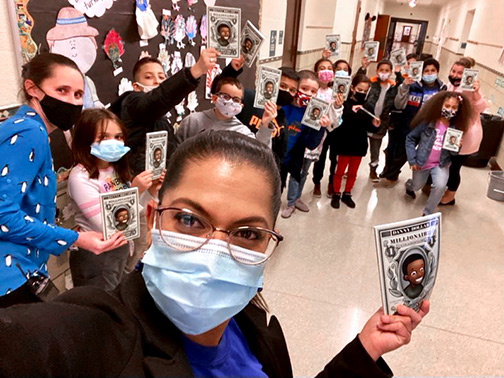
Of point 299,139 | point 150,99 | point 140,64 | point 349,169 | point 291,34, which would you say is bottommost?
point 349,169

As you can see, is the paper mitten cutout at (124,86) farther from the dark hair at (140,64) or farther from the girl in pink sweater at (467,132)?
the girl in pink sweater at (467,132)

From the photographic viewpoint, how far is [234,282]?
0.93 meters

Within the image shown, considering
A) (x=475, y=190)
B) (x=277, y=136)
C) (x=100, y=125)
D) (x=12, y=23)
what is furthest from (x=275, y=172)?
(x=475, y=190)

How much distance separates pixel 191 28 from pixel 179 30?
23 cm

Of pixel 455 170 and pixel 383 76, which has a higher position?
pixel 383 76

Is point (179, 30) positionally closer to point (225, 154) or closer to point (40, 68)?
point (40, 68)

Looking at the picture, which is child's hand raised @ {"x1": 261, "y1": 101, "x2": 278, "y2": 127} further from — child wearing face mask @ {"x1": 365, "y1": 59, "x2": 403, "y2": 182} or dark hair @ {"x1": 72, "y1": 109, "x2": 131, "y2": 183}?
child wearing face mask @ {"x1": 365, "y1": 59, "x2": 403, "y2": 182}

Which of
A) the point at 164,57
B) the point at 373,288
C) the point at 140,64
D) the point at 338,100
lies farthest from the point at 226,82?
the point at 373,288

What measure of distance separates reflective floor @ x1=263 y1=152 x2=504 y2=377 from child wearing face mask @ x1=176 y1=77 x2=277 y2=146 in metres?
1.22

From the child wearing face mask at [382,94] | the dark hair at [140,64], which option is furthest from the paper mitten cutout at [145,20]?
the child wearing face mask at [382,94]

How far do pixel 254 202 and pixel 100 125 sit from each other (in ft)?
4.86

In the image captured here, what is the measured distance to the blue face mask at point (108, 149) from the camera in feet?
6.63

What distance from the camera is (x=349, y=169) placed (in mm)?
4414

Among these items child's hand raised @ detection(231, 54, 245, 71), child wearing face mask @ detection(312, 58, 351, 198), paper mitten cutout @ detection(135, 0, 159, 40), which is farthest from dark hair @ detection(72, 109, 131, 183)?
child wearing face mask @ detection(312, 58, 351, 198)
